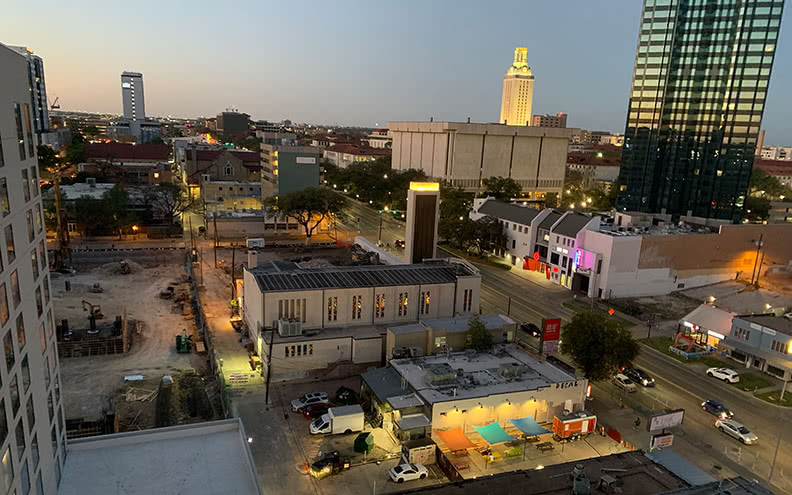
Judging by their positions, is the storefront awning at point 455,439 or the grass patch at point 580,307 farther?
the grass patch at point 580,307

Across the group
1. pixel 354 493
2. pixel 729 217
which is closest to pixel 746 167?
pixel 729 217

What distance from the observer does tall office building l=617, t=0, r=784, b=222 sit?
102 metres

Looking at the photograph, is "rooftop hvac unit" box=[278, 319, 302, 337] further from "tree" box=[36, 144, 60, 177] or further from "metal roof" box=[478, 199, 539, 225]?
"tree" box=[36, 144, 60, 177]

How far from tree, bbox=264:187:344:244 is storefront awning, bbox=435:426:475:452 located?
61.4m

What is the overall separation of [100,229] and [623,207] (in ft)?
344

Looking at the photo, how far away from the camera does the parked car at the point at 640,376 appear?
4264cm

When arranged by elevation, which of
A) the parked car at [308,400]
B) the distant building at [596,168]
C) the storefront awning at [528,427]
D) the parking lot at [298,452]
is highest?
the distant building at [596,168]

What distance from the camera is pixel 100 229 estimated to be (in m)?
85.9

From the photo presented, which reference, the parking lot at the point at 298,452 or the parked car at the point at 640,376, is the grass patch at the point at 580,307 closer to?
the parked car at the point at 640,376

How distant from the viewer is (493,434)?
3294cm

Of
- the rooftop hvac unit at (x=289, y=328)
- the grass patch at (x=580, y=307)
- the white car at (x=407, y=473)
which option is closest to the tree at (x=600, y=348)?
the white car at (x=407, y=473)

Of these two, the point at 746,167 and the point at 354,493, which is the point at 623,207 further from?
the point at 354,493

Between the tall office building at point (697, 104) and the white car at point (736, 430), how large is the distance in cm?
8577

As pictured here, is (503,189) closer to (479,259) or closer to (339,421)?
(479,259)
